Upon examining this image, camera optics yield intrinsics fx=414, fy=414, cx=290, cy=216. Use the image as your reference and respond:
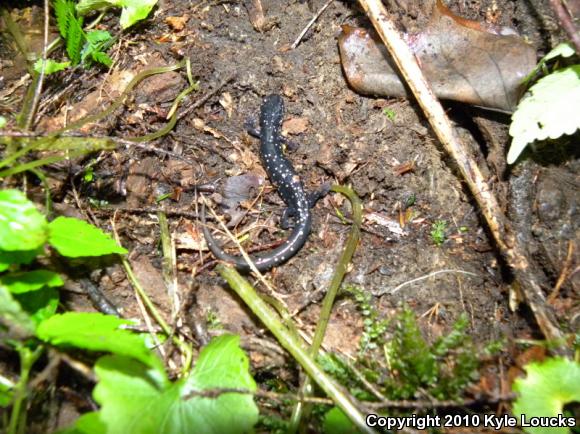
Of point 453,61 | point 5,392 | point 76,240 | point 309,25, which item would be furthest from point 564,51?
point 5,392

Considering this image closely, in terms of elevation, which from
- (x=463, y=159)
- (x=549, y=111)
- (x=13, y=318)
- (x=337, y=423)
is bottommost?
(x=337, y=423)

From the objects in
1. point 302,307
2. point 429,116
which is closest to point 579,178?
point 429,116

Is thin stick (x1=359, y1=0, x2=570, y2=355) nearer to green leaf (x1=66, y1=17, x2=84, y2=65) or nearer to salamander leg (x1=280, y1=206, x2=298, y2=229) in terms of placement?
salamander leg (x1=280, y1=206, x2=298, y2=229)

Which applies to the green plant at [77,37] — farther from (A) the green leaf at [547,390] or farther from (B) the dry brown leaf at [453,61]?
(A) the green leaf at [547,390]

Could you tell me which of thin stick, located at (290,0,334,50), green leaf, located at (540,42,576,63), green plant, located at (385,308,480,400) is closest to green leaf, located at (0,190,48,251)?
green plant, located at (385,308,480,400)

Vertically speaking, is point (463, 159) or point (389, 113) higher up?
point (389, 113)

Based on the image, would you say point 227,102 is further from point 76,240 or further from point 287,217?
point 76,240
